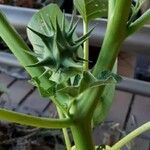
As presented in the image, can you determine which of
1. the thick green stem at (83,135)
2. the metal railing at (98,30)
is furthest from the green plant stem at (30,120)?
the metal railing at (98,30)

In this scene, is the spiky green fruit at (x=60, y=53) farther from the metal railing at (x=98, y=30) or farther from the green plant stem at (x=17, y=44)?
the metal railing at (x=98, y=30)

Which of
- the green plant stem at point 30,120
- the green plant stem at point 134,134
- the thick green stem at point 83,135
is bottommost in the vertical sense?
the green plant stem at point 134,134

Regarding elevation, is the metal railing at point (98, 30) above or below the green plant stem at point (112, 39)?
below

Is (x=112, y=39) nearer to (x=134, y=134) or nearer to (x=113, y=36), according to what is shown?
(x=113, y=36)

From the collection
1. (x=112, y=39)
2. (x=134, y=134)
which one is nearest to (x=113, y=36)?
(x=112, y=39)

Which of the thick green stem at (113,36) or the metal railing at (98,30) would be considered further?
the metal railing at (98,30)

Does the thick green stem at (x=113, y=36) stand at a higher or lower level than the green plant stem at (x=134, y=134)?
higher
